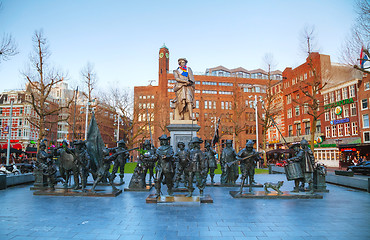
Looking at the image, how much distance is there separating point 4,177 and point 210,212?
9926 millimetres

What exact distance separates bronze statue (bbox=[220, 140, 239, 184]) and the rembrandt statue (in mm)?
2716

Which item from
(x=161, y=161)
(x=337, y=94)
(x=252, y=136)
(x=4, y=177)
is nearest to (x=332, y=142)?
(x=337, y=94)

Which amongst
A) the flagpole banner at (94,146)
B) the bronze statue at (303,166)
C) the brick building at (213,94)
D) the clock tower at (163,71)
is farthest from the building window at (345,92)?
the clock tower at (163,71)

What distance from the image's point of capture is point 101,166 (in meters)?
10.7

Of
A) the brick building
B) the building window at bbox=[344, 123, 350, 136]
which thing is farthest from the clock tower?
the building window at bbox=[344, 123, 350, 136]

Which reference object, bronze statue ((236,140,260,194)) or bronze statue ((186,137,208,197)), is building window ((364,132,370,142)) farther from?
bronze statue ((186,137,208,197))

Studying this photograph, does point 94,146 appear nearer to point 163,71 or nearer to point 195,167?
point 195,167

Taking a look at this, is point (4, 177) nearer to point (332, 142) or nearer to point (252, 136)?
point (332, 142)

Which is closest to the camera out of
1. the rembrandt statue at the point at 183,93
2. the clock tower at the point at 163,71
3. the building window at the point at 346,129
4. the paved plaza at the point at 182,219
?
the paved plaza at the point at 182,219

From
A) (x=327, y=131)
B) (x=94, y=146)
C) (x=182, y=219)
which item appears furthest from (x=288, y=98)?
(x=182, y=219)

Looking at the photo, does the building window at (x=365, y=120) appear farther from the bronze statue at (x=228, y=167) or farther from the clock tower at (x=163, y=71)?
the clock tower at (x=163, y=71)

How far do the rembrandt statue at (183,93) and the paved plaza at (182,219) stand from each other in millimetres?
6025

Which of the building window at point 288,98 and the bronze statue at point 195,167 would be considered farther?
the building window at point 288,98

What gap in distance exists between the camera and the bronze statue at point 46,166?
11.2 metres
